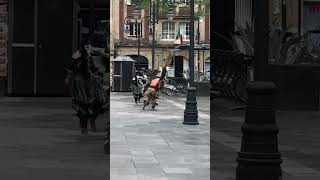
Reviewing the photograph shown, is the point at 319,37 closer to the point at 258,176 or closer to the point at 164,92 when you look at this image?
the point at 258,176

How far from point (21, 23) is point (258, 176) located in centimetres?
362

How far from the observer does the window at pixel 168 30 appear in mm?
77875

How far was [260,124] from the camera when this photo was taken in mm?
7938

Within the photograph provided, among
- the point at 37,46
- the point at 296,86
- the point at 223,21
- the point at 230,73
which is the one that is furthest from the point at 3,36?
the point at 296,86

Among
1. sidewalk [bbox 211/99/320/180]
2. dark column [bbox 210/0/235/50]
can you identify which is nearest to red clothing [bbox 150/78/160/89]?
sidewalk [bbox 211/99/320/180]

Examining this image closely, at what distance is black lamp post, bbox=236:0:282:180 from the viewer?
786cm

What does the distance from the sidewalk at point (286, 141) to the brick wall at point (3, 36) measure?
3.65 meters

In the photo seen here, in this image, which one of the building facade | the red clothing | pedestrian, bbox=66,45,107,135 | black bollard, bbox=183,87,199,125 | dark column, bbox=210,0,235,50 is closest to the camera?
pedestrian, bbox=66,45,107,135

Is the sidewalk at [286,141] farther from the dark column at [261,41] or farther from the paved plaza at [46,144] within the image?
the paved plaza at [46,144]

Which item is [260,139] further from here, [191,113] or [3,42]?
[191,113]

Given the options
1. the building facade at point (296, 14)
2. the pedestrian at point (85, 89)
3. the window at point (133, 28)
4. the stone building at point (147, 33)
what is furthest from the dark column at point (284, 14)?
the stone building at point (147, 33)

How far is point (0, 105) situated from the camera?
26.3 ft

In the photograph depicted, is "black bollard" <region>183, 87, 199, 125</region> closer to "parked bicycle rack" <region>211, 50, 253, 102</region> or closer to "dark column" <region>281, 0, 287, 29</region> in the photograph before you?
"dark column" <region>281, 0, 287, 29</region>

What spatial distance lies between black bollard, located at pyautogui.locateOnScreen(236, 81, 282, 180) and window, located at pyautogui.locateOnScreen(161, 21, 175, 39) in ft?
229
